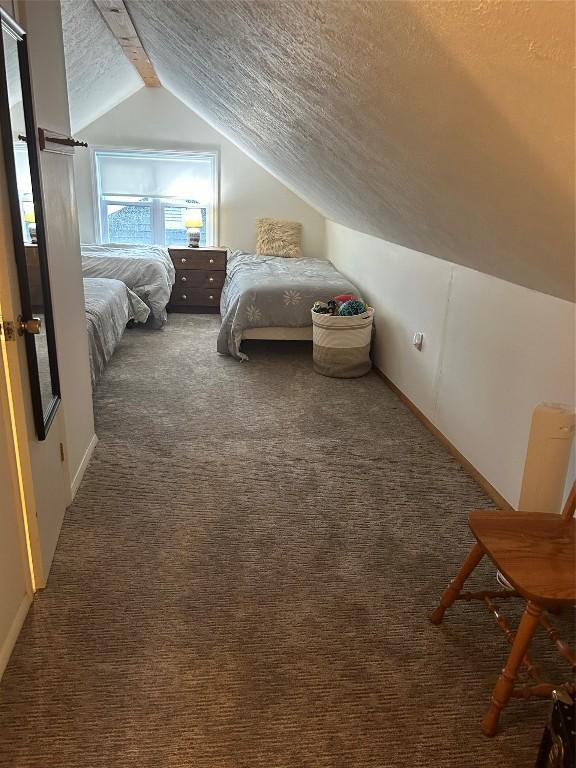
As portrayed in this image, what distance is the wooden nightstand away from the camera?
18.9 ft

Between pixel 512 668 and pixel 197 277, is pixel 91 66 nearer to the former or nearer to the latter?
pixel 197 277

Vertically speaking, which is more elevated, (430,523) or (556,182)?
(556,182)

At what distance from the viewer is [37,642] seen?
161 cm

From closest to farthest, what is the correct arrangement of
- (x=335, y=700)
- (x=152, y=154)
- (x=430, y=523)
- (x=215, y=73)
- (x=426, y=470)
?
1. (x=335, y=700)
2. (x=430, y=523)
3. (x=426, y=470)
4. (x=215, y=73)
5. (x=152, y=154)

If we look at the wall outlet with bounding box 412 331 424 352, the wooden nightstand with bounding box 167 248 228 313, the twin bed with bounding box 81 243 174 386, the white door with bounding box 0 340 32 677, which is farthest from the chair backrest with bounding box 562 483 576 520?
the wooden nightstand with bounding box 167 248 228 313

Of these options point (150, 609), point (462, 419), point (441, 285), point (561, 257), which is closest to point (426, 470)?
point (462, 419)

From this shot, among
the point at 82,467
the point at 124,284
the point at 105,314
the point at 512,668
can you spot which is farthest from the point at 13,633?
the point at 124,284

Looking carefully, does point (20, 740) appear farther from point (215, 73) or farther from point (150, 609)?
point (215, 73)

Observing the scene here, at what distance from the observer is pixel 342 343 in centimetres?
388

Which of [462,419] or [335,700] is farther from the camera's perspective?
[462,419]

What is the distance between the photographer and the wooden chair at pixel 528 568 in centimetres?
126

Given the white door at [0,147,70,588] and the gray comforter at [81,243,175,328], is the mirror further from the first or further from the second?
the gray comforter at [81,243,175,328]

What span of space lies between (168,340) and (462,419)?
2.80m

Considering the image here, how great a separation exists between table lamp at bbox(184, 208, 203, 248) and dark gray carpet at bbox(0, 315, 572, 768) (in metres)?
3.43
